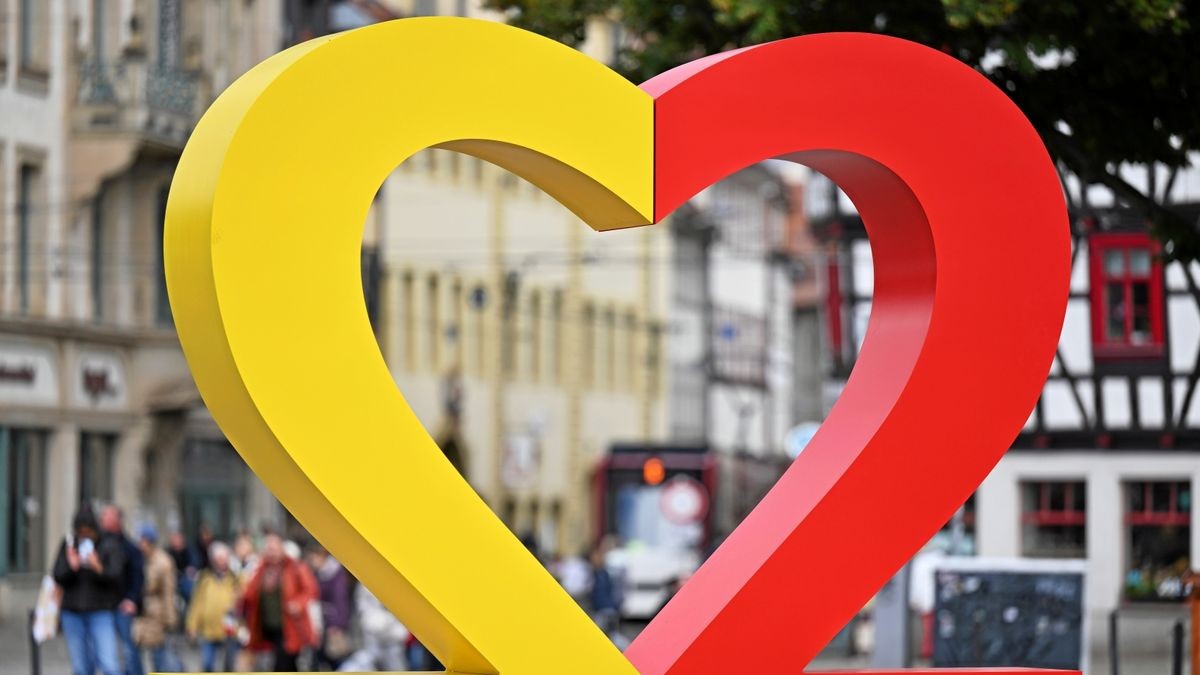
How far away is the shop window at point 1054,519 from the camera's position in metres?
33.0

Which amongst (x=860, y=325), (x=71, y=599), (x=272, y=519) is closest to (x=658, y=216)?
(x=71, y=599)

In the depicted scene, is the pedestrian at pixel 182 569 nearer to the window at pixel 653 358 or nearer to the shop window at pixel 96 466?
the shop window at pixel 96 466

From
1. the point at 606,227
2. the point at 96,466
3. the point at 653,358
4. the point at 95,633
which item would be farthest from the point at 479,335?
the point at 606,227

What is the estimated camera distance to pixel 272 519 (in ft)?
137

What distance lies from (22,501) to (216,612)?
1241 cm

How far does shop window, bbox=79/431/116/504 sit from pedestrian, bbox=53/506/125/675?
Answer: 18465 mm

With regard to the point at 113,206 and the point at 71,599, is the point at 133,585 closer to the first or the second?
the point at 71,599

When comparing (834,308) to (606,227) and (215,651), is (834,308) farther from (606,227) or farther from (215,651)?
(606,227)

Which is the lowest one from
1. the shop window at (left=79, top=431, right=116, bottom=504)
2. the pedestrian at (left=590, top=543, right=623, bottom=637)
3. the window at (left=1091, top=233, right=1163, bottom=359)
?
the pedestrian at (left=590, top=543, right=623, bottom=637)

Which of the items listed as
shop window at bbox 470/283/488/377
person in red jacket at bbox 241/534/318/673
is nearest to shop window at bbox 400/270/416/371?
shop window at bbox 470/283/488/377

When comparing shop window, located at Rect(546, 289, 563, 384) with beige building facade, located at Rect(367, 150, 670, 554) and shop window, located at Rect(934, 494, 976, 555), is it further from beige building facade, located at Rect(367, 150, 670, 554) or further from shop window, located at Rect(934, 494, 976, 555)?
shop window, located at Rect(934, 494, 976, 555)

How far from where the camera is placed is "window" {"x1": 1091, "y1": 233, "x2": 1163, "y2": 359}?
30.9m

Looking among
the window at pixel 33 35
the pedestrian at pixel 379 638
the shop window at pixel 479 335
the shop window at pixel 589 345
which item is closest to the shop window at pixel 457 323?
the shop window at pixel 479 335

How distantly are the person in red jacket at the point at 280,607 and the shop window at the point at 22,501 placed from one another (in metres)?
14.2
